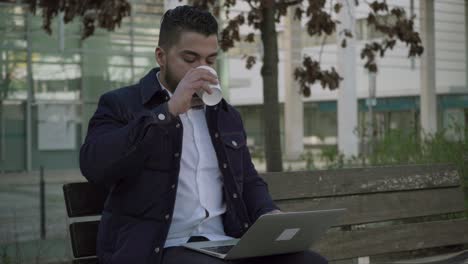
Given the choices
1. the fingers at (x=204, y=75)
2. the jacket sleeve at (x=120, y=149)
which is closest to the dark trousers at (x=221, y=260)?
the jacket sleeve at (x=120, y=149)

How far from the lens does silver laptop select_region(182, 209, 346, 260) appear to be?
9.05 ft

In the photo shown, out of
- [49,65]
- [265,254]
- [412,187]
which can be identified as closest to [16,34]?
[49,65]

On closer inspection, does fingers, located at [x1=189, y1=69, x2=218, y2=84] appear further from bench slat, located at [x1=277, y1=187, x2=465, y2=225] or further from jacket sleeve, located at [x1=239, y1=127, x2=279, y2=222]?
bench slat, located at [x1=277, y1=187, x2=465, y2=225]

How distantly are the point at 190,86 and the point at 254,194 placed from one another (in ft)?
2.75

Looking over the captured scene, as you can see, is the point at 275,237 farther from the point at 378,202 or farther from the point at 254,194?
the point at 378,202

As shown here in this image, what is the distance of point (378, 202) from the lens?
4734 millimetres

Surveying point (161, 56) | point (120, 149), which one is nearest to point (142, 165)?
point (120, 149)

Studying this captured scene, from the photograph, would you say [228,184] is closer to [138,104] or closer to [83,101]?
[138,104]

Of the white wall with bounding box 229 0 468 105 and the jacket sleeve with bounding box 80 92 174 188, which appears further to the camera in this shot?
the white wall with bounding box 229 0 468 105

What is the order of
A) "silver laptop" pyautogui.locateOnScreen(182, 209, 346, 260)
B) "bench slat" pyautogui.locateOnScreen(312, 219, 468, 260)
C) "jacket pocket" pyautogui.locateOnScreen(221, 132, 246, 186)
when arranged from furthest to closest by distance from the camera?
"bench slat" pyautogui.locateOnScreen(312, 219, 468, 260) → "jacket pocket" pyautogui.locateOnScreen(221, 132, 246, 186) → "silver laptop" pyautogui.locateOnScreen(182, 209, 346, 260)

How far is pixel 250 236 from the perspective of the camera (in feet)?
9.09

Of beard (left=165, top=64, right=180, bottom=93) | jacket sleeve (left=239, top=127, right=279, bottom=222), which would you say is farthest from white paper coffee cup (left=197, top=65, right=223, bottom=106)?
jacket sleeve (left=239, top=127, right=279, bottom=222)

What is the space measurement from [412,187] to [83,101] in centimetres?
1963

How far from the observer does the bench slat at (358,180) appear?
4.29 metres
